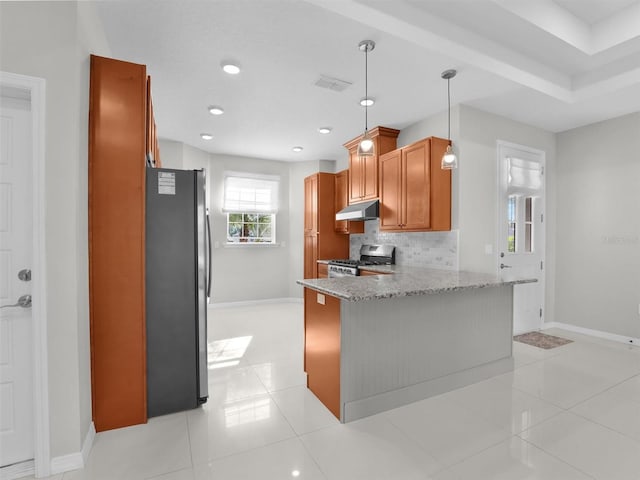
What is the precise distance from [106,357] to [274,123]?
3.35 meters

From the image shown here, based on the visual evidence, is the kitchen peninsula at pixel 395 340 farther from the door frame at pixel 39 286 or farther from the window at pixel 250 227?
the window at pixel 250 227

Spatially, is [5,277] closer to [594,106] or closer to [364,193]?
[364,193]

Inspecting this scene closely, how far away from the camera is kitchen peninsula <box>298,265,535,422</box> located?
7.21ft

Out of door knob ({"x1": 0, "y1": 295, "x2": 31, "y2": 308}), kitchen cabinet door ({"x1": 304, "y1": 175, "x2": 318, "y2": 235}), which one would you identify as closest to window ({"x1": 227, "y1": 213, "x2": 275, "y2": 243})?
kitchen cabinet door ({"x1": 304, "y1": 175, "x2": 318, "y2": 235})

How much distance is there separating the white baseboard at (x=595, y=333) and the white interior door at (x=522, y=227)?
0.32 metres

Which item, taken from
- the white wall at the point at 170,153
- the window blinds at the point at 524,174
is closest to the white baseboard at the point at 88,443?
the white wall at the point at 170,153

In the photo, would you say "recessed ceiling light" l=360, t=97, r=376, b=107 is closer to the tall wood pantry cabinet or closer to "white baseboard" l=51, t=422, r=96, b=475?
the tall wood pantry cabinet

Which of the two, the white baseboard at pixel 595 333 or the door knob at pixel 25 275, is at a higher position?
the door knob at pixel 25 275

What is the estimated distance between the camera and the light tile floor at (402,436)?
1701 millimetres

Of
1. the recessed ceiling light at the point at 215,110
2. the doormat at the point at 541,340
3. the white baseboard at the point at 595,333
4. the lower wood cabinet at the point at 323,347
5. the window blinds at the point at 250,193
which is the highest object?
the recessed ceiling light at the point at 215,110

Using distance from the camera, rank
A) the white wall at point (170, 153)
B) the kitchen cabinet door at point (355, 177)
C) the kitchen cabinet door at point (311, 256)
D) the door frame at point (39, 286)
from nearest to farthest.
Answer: the door frame at point (39, 286)
the kitchen cabinet door at point (355, 177)
the white wall at point (170, 153)
the kitchen cabinet door at point (311, 256)

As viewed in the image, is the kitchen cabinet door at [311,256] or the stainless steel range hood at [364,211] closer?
the stainless steel range hood at [364,211]

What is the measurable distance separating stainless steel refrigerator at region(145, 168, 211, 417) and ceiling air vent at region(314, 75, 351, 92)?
1.58 metres

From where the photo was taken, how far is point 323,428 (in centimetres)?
209
